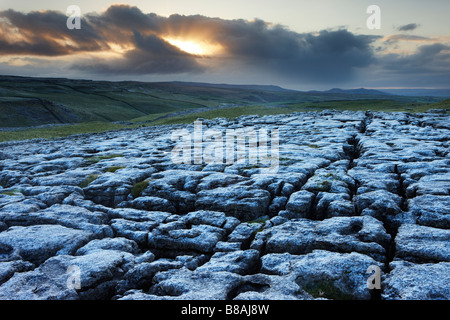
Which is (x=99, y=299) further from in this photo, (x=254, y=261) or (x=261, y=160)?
(x=261, y=160)

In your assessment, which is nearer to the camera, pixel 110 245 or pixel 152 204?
pixel 110 245

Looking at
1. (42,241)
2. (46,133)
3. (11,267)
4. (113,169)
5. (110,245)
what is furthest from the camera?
(46,133)

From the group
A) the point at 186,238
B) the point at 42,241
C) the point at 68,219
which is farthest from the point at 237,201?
the point at 42,241

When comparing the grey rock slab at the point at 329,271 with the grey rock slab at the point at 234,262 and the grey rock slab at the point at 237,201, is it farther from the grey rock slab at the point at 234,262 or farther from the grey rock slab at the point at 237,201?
the grey rock slab at the point at 237,201

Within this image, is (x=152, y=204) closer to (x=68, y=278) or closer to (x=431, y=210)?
(x=68, y=278)

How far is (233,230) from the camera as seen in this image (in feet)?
55.5

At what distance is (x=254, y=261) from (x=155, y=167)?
61.7 feet

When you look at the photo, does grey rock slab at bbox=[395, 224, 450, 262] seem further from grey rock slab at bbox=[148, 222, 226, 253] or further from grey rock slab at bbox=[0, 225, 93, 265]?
grey rock slab at bbox=[0, 225, 93, 265]

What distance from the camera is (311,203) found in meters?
19.1

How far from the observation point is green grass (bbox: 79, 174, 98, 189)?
25125 mm

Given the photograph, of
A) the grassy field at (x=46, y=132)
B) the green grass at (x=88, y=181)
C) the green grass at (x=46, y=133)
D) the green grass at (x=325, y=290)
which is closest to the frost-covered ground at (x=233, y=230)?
the green grass at (x=325, y=290)

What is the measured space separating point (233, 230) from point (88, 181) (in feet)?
50.7
